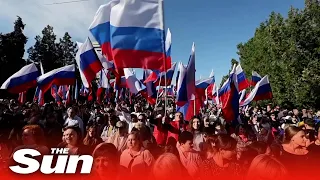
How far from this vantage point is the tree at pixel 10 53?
42.0m

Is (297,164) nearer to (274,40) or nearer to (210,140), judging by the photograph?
(210,140)

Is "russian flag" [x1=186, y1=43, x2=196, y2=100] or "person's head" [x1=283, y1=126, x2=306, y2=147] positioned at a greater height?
"russian flag" [x1=186, y1=43, x2=196, y2=100]

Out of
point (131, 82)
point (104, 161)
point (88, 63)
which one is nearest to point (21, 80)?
point (88, 63)

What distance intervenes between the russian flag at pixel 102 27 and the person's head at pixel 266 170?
19.3 ft

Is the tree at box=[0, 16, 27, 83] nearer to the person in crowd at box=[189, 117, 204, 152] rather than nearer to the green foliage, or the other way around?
the green foliage

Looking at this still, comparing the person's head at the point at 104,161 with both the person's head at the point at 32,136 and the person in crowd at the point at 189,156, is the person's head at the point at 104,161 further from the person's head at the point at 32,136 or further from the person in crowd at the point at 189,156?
the person's head at the point at 32,136

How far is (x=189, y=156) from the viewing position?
464 centimetres

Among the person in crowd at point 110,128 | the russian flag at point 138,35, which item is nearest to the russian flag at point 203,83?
the person in crowd at point 110,128

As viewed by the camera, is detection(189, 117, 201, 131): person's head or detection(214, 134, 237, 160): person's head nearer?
detection(214, 134, 237, 160): person's head

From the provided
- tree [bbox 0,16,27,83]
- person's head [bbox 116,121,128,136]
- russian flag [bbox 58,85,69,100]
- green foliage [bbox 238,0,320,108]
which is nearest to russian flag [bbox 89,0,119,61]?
person's head [bbox 116,121,128,136]

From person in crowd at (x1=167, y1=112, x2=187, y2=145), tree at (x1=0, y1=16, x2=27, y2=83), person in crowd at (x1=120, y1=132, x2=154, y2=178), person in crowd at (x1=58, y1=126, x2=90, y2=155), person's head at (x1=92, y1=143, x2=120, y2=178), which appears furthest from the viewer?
tree at (x1=0, y1=16, x2=27, y2=83)

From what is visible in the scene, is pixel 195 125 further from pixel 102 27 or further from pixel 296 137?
pixel 102 27

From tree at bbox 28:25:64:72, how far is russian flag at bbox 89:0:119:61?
61.4m

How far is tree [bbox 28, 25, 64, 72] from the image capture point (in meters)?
70.1
